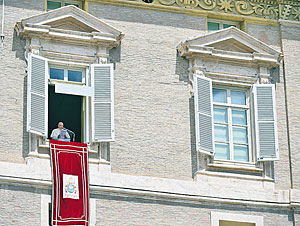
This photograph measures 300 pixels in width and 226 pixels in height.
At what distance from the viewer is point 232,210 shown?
1143 inches

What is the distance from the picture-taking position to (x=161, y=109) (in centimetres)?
2966

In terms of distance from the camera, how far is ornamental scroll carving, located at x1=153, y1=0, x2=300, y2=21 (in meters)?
31.2

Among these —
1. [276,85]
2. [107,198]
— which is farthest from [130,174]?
[276,85]

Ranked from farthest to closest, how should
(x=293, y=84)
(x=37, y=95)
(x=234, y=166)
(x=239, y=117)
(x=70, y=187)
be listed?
1. (x=293, y=84)
2. (x=239, y=117)
3. (x=234, y=166)
4. (x=37, y=95)
5. (x=70, y=187)

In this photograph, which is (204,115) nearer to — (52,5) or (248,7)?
(248,7)

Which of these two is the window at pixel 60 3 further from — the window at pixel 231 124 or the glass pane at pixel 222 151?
the glass pane at pixel 222 151

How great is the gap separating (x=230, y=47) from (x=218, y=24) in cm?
108

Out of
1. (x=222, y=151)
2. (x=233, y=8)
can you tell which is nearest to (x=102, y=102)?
(x=222, y=151)

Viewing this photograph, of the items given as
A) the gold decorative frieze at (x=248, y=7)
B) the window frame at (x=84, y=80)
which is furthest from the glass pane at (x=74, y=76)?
the gold decorative frieze at (x=248, y=7)

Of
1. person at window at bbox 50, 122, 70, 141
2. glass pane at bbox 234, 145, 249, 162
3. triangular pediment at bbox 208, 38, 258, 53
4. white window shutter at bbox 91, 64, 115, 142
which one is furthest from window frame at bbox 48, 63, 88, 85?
glass pane at bbox 234, 145, 249, 162

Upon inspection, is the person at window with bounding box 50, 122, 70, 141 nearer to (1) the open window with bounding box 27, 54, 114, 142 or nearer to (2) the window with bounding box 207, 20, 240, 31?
(1) the open window with bounding box 27, 54, 114, 142

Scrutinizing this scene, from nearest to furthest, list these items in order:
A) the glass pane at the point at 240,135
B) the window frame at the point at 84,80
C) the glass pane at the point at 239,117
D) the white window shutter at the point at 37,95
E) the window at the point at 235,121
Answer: the white window shutter at the point at 37,95 < the window frame at the point at 84,80 < the window at the point at 235,121 < the glass pane at the point at 240,135 < the glass pane at the point at 239,117

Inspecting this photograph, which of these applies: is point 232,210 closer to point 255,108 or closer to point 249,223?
point 249,223

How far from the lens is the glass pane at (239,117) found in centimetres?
3034
